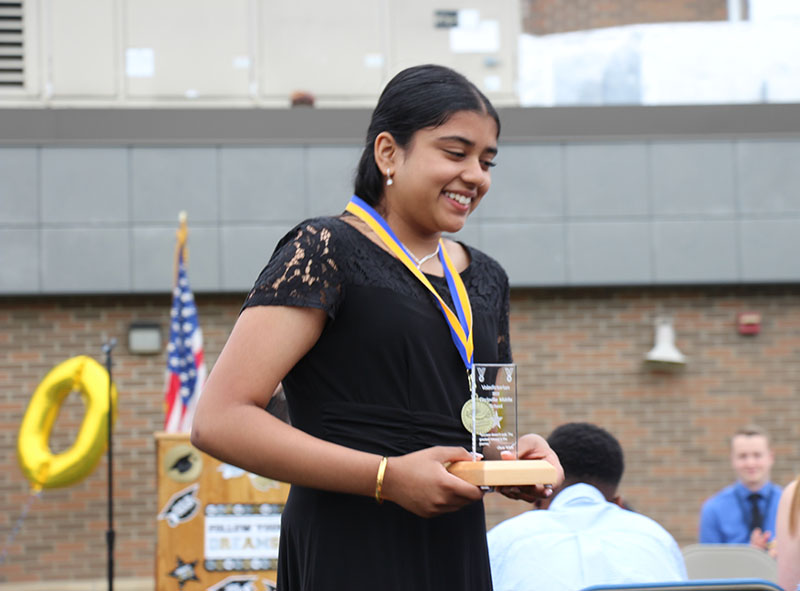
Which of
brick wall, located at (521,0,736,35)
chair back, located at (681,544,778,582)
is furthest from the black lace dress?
brick wall, located at (521,0,736,35)

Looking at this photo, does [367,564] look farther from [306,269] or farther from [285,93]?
[285,93]

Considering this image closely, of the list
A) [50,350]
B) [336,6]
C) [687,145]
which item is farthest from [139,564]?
[687,145]

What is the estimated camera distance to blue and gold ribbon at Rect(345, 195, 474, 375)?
198 cm

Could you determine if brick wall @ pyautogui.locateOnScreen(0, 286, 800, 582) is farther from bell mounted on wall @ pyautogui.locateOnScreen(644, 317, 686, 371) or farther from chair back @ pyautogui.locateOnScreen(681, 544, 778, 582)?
chair back @ pyautogui.locateOnScreen(681, 544, 778, 582)

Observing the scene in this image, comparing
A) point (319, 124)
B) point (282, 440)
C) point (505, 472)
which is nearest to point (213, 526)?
point (282, 440)

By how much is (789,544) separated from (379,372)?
2001mm

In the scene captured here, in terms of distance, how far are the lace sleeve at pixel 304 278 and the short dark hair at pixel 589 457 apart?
78.4 inches

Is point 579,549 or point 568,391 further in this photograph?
point 568,391

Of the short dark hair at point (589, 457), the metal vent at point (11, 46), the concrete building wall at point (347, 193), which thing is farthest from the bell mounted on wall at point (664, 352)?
the short dark hair at point (589, 457)

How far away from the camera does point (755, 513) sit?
712 cm

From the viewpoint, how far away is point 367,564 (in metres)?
1.91

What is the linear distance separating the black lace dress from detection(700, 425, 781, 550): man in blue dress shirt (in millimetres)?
5574

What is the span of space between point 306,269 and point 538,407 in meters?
8.69

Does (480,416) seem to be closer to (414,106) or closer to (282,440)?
(282,440)
